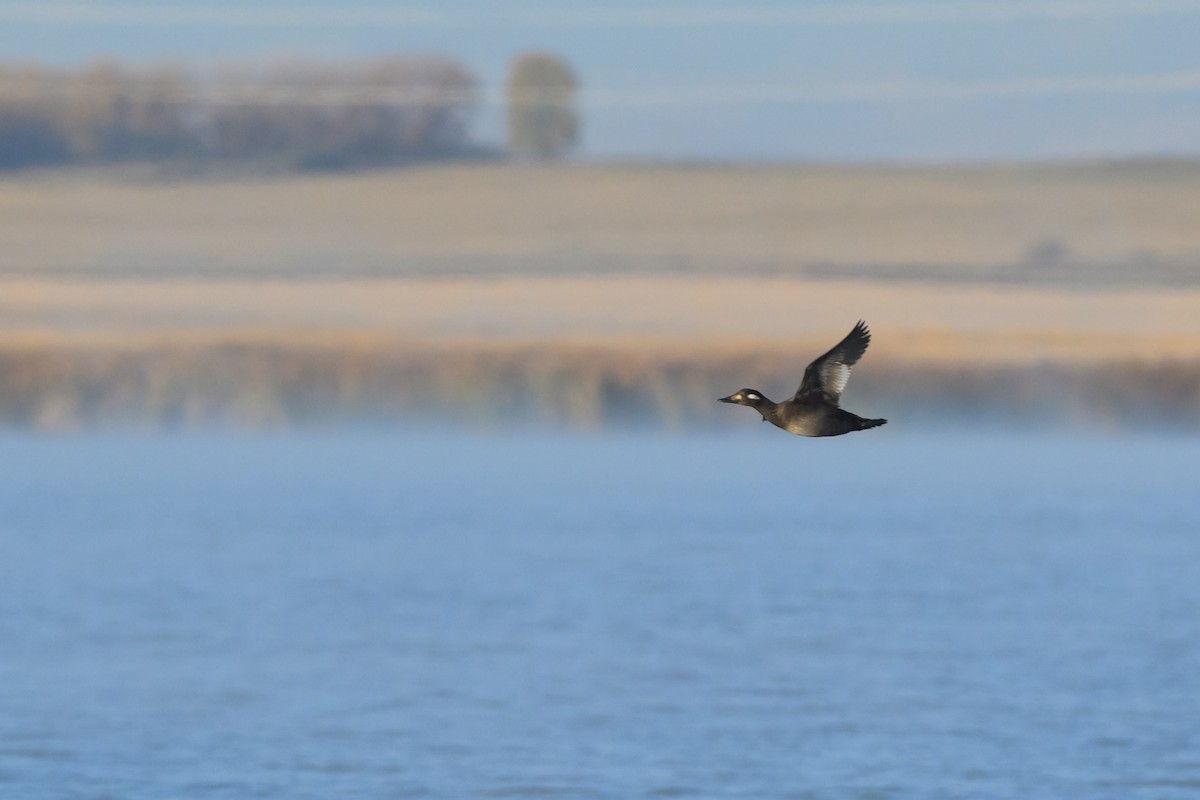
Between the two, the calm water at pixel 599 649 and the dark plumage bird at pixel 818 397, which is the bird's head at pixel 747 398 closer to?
the dark plumage bird at pixel 818 397

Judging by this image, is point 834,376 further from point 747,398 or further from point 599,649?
point 599,649

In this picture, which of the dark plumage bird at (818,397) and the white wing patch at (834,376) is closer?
the dark plumage bird at (818,397)

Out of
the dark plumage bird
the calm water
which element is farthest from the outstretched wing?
the calm water

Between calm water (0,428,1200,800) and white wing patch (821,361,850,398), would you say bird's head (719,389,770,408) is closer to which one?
white wing patch (821,361,850,398)

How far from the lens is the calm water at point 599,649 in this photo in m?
24.6

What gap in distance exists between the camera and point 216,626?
127 ft

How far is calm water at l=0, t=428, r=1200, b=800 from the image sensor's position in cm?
2464

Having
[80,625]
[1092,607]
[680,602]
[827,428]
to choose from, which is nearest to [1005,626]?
[1092,607]

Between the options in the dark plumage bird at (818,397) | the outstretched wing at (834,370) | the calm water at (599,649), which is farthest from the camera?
the calm water at (599,649)

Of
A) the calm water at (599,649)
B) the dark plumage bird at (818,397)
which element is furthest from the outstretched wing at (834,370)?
the calm water at (599,649)

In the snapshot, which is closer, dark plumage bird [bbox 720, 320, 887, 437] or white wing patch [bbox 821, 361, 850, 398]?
dark plumage bird [bbox 720, 320, 887, 437]

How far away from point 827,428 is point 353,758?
15754mm

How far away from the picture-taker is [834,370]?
11469 millimetres

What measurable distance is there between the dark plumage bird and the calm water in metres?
12.4
